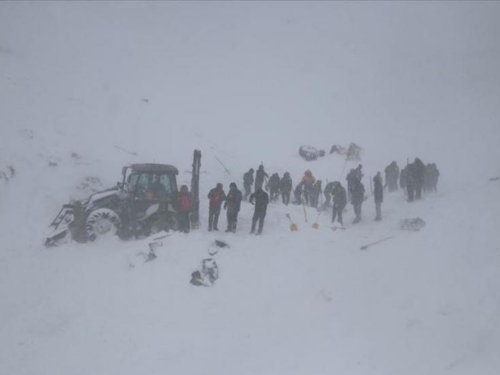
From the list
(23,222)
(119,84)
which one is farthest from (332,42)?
(23,222)

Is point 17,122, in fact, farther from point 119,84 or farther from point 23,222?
point 119,84

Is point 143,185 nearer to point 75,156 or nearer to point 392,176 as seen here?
point 75,156

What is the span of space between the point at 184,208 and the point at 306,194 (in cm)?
676

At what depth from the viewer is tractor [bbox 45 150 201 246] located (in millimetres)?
11438

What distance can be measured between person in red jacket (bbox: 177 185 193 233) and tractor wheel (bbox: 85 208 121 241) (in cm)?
186

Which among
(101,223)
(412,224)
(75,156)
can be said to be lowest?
(101,223)

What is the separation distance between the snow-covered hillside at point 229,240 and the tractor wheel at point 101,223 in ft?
1.19

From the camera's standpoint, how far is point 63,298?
29.2 feet

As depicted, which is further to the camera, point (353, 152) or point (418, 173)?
point (353, 152)

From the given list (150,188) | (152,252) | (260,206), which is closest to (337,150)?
(260,206)

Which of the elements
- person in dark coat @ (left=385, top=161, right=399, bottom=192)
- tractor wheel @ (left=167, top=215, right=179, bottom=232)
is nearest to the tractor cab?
tractor wheel @ (left=167, top=215, right=179, bottom=232)

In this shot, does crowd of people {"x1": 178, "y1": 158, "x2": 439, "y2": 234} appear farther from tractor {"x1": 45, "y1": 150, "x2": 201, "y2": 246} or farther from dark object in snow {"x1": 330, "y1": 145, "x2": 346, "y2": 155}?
dark object in snow {"x1": 330, "y1": 145, "x2": 346, "y2": 155}

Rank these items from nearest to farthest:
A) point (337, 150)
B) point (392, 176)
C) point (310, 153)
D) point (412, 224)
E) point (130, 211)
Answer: point (130, 211)
point (412, 224)
point (392, 176)
point (310, 153)
point (337, 150)

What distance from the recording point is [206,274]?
9.49 metres
